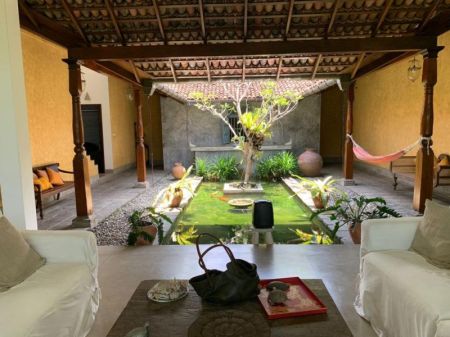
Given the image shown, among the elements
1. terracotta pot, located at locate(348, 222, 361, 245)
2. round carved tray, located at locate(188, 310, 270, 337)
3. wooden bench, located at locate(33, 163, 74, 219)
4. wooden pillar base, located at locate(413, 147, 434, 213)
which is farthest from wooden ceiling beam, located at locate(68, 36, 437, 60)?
round carved tray, located at locate(188, 310, 270, 337)

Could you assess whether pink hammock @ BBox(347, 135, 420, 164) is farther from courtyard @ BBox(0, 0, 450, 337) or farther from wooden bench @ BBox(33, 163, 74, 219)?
wooden bench @ BBox(33, 163, 74, 219)

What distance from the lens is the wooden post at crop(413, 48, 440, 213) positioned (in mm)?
4543

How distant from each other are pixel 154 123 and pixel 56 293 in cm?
1082

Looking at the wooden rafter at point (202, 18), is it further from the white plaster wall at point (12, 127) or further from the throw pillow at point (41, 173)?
the throw pillow at point (41, 173)

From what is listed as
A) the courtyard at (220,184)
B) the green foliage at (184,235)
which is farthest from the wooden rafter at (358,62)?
the green foliage at (184,235)

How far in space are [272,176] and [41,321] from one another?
742 cm

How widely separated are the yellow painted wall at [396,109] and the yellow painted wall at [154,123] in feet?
21.6

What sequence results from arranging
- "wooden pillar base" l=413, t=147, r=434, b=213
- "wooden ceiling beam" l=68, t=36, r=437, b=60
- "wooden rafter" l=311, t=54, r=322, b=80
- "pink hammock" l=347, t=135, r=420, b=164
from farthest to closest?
"wooden rafter" l=311, t=54, r=322, b=80 → "pink hammock" l=347, t=135, r=420, b=164 → "wooden pillar base" l=413, t=147, r=434, b=213 → "wooden ceiling beam" l=68, t=36, r=437, b=60

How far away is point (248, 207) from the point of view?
5.74m

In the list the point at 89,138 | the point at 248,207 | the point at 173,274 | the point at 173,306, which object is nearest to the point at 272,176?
the point at 248,207

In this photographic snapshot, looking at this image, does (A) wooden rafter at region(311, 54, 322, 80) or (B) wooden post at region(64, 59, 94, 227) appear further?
(A) wooden rafter at region(311, 54, 322, 80)

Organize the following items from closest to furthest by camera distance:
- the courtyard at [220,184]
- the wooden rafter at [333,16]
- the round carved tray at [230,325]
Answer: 1. the round carved tray at [230,325]
2. the courtyard at [220,184]
3. the wooden rafter at [333,16]

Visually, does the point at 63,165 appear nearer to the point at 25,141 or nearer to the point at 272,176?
the point at 25,141

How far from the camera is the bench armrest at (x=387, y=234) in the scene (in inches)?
90.7
